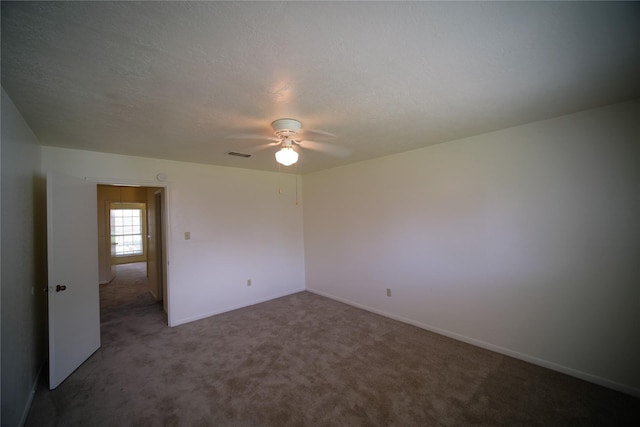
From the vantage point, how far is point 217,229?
13.6 ft

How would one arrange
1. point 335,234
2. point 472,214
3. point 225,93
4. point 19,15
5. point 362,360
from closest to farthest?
point 19,15, point 225,93, point 362,360, point 472,214, point 335,234

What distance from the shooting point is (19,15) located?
1.05 metres

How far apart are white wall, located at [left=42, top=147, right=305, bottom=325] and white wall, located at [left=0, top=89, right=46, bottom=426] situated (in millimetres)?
887

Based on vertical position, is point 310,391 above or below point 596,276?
below

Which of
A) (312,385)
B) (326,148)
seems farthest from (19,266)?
(326,148)

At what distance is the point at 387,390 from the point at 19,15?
324 centimetres

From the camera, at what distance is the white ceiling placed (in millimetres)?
1096

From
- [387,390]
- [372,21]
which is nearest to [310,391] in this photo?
[387,390]

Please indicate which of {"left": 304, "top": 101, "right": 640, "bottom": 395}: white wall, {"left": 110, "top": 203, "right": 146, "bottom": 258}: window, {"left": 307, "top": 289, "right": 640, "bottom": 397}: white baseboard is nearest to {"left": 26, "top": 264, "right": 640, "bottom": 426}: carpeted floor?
{"left": 307, "top": 289, "right": 640, "bottom": 397}: white baseboard

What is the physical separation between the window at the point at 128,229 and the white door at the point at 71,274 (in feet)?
22.6

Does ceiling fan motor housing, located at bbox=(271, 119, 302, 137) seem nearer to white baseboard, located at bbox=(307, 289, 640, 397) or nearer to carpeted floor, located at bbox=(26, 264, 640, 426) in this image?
carpeted floor, located at bbox=(26, 264, 640, 426)

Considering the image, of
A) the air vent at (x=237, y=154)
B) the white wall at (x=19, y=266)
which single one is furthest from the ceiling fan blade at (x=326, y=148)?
the white wall at (x=19, y=266)

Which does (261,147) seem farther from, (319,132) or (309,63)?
(309,63)

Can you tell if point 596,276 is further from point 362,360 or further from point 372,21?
point 372,21
